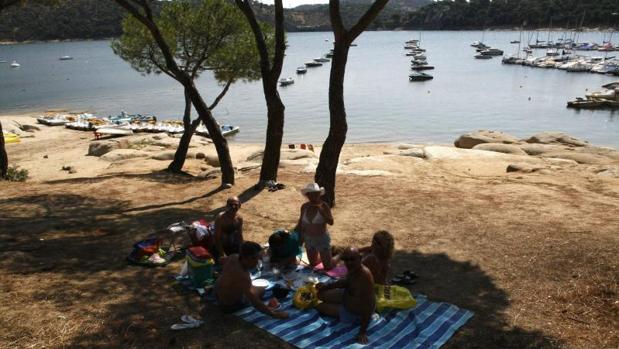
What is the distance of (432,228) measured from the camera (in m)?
10.3

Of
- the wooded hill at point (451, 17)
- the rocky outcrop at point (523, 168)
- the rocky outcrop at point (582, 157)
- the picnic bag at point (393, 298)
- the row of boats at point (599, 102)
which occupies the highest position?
the wooded hill at point (451, 17)

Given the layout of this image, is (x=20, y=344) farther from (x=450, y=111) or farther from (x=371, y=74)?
(x=371, y=74)

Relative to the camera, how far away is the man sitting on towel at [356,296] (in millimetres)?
5734

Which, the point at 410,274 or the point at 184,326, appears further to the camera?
the point at 410,274

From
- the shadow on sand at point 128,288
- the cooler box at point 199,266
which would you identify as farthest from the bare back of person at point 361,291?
the cooler box at point 199,266

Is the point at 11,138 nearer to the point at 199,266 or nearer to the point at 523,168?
the point at 523,168

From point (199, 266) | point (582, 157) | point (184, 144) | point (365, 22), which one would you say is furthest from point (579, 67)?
point (199, 266)

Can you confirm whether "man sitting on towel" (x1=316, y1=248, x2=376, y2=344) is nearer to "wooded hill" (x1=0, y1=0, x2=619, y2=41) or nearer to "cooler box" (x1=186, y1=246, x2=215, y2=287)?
"cooler box" (x1=186, y1=246, x2=215, y2=287)

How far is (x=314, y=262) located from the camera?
782cm

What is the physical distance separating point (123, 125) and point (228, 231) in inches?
1299

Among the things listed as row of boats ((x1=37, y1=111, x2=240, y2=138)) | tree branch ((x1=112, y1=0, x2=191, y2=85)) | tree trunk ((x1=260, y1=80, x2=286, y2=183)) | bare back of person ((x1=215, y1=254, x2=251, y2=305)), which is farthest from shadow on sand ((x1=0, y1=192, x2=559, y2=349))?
row of boats ((x1=37, y1=111, x2=240, y2=138))

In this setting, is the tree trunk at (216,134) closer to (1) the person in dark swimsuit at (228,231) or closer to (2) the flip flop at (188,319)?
(1) the person in dark swimsuit at (228,231)

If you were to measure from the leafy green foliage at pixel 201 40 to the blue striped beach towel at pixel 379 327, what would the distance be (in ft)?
43.4

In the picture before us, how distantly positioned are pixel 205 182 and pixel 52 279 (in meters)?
8.44
